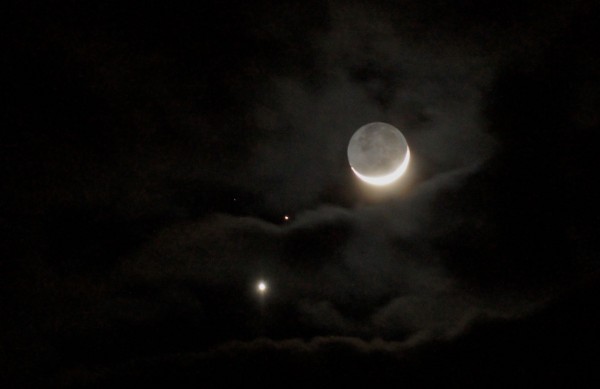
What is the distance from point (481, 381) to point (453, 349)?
15.6 feet

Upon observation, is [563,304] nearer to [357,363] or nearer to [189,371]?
[357,363]

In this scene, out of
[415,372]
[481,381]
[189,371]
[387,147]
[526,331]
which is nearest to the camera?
[387,147]

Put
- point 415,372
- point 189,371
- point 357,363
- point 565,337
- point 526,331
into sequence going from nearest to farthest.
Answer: point 565,337 → point 526,331 → point 415,372 → point 189,371 → point 357,363

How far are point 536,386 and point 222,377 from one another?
1682 inches

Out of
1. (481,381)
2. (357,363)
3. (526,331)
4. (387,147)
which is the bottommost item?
(387,147)

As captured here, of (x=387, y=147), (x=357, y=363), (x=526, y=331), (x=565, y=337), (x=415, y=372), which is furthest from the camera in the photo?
(x=357, y=363)

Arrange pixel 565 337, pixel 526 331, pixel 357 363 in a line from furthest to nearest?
pixel 357 363 < pixel 526 331 < pixel 565 337

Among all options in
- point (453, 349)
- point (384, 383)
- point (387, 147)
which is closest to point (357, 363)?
point (384, 383)

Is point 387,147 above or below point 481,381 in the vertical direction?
below

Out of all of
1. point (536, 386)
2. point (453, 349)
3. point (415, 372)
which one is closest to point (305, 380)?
point (415, 372)

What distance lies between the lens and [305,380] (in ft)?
196

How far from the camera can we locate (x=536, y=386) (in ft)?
144

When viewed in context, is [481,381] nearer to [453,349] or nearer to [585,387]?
[453,349]

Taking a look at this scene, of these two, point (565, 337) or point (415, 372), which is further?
point (415, 372)
